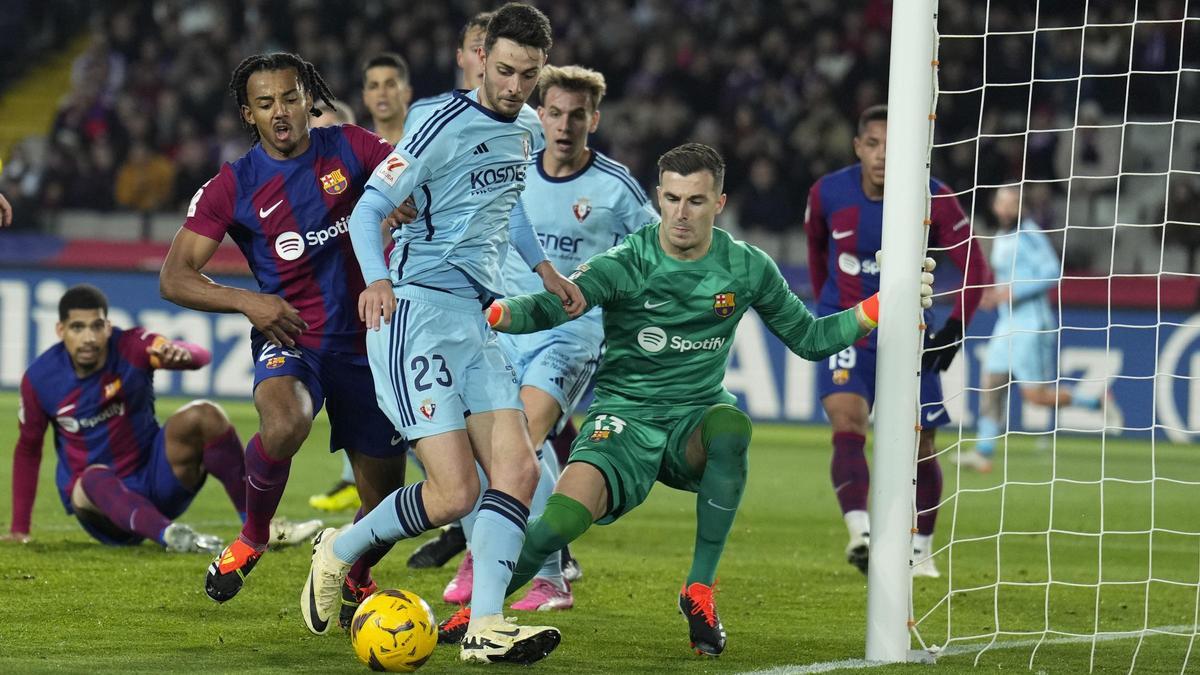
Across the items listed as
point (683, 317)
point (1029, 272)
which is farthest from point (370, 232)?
point (1029, 272)

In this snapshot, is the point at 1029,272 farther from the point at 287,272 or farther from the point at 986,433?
the point at 287,272

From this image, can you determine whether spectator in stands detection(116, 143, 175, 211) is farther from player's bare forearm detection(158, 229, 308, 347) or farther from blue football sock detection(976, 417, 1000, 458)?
player's bare forearm detection(158, 229, 308, 347)

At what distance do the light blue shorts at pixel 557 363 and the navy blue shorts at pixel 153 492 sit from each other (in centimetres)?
181

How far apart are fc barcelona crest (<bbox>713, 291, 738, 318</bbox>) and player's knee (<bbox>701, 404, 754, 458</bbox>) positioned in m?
0.33

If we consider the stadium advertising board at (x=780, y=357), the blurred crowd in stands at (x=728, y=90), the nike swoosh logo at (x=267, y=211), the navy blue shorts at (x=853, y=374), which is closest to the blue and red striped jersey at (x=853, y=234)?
the navy blue shorts at (x=853, y=374)

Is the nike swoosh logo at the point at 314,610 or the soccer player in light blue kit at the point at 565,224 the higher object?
the soccer player in light blue kit at the point at 565,224

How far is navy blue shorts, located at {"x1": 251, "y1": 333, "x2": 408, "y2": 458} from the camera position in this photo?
5.50 m

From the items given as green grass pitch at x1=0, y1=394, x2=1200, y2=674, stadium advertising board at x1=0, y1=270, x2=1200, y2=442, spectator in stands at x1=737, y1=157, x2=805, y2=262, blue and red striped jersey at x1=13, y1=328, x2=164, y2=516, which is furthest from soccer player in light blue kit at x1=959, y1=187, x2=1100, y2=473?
blue and red striped jersey at x1=13, y1=328, x2=164, y2=516

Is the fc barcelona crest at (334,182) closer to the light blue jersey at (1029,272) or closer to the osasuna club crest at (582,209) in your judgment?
the osasuna club crest at (582,209)

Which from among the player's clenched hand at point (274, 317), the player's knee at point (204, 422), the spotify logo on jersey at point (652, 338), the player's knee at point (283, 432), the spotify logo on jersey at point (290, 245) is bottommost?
the player's knee at point (204, 422)

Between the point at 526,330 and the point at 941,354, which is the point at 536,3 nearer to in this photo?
the point at 941,354

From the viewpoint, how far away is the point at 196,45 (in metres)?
21.2

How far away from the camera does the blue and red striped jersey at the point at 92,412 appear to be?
766 cm

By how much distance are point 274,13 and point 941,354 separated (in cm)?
1605
